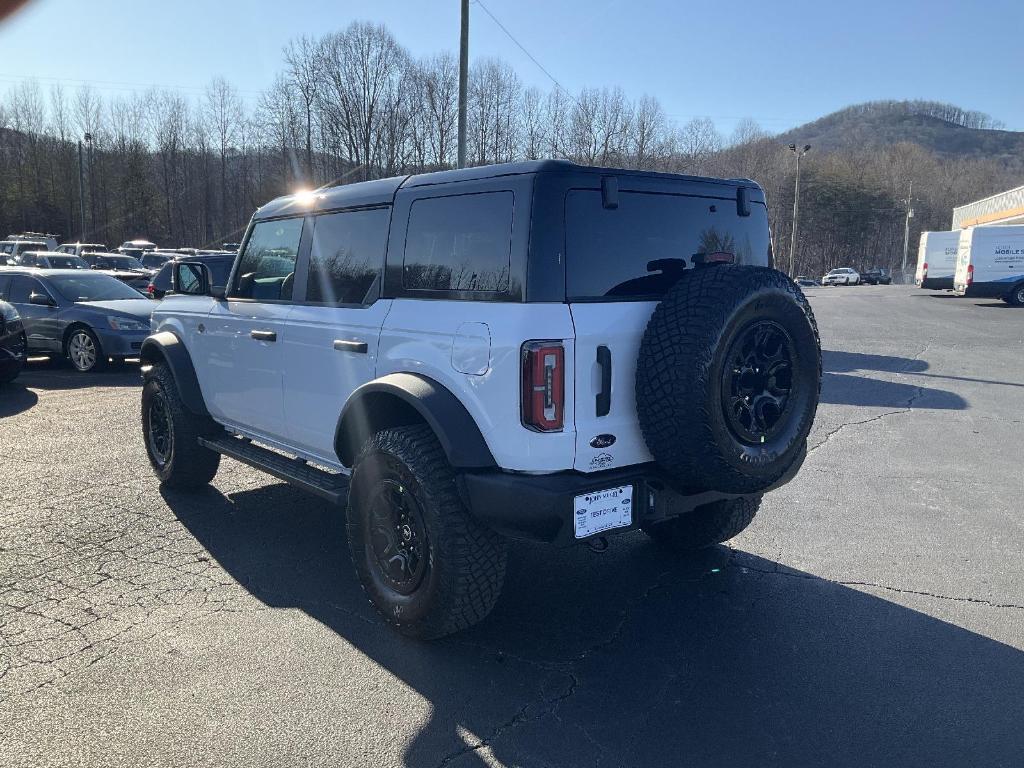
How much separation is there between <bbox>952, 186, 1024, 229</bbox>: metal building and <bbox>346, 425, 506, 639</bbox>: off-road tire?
4646 cm

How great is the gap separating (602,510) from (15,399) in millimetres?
9506

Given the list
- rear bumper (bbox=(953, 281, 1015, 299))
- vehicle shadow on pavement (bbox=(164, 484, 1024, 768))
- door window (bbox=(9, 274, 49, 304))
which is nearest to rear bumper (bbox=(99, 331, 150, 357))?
door window (bbox=(9, 274, 49, 304))

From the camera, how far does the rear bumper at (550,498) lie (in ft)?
10.0

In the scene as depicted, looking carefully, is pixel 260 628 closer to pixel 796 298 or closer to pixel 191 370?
pixel 191 370

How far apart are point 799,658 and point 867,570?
1.31 m

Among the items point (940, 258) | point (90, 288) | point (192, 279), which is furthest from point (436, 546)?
point (940, 258)

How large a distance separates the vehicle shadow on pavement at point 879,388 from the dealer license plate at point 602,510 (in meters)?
5.33

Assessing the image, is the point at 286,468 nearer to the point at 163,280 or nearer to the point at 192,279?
the point at 192,279

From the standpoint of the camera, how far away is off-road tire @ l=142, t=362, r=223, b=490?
18.4 feet

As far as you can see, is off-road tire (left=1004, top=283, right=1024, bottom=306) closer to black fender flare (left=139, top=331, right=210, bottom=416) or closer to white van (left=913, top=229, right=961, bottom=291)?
white van (left=913, top=229, right=961, bottom=291)

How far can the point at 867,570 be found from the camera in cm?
446

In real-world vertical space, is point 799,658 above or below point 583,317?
below

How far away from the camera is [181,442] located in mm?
5609

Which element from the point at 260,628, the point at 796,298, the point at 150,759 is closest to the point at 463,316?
the point at 796,298
